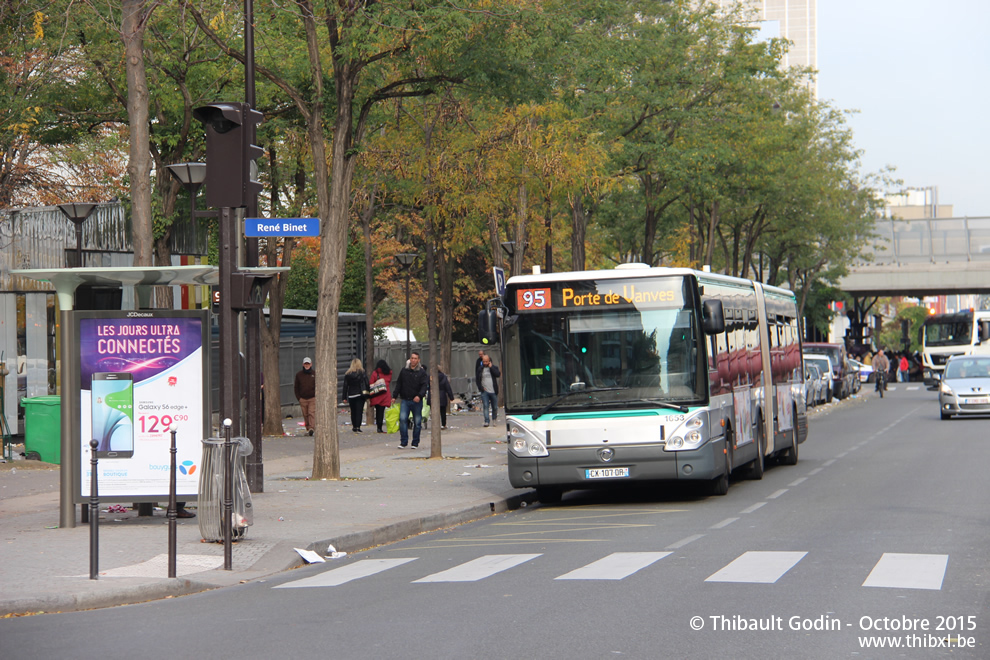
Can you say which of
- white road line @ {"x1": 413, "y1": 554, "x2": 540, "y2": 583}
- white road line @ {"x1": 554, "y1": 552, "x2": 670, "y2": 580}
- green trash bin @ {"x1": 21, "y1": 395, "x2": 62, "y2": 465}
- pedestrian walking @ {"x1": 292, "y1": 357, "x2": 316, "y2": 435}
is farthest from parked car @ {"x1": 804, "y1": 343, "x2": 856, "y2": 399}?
white road line @ {"x1": 413, "y1": 554, "x2": 540, "y2": 583}

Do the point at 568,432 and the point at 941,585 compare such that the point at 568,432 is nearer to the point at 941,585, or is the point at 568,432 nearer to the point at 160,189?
the point at 941,585

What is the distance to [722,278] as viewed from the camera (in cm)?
1731

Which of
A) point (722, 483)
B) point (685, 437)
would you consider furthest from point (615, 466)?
point (722, 483)

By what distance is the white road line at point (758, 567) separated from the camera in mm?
9336

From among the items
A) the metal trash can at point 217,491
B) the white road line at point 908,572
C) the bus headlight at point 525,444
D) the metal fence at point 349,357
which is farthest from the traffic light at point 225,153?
the metal fence at point 349,357

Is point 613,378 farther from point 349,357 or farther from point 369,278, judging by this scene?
point 349,357

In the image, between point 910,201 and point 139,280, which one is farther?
point 910,201

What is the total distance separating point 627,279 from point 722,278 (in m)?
2.25

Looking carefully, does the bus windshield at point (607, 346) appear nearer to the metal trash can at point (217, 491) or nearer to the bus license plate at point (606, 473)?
the bus license plate at point (606, 473)

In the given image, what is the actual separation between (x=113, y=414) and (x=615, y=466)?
5.91m

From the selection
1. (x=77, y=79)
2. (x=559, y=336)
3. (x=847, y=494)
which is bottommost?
(x=847, y=494)

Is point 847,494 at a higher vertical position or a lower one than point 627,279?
lower

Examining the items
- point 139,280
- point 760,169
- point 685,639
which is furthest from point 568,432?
point 760,169

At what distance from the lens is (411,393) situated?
25.0 metres
